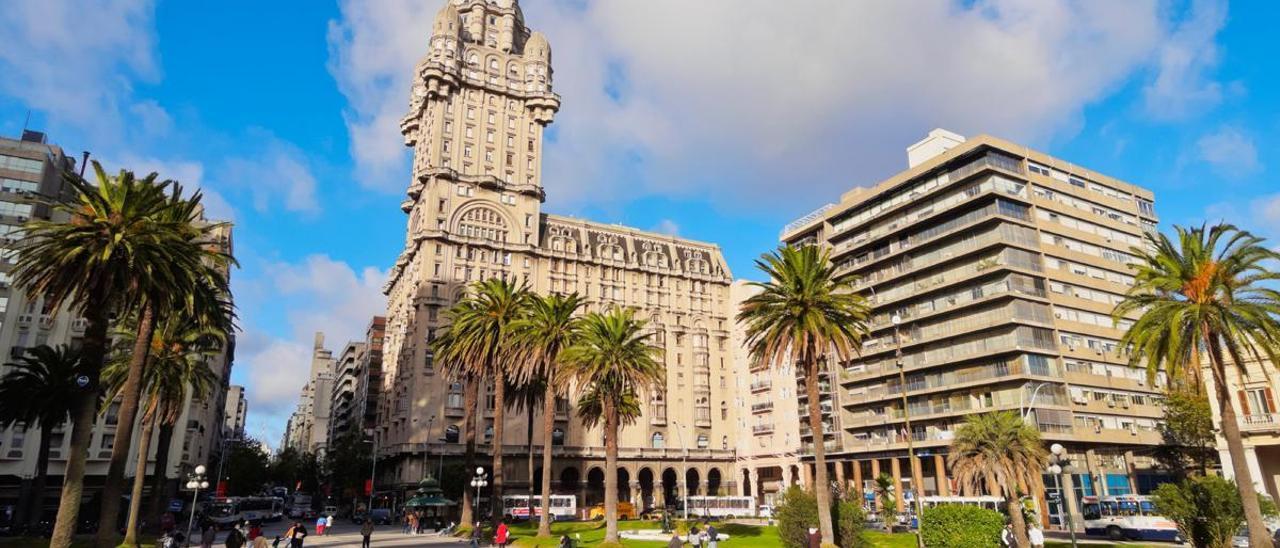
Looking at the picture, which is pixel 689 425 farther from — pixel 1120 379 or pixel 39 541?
pixel 39 541

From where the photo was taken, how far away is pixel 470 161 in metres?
97.1

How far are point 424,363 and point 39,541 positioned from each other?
146 feet

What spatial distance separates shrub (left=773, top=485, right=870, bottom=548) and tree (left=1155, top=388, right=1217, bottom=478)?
Answer: 40.8 meters

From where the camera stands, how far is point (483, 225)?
95.5 metres

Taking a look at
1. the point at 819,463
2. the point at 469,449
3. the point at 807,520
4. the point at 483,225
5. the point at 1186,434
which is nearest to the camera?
the point at 807,520

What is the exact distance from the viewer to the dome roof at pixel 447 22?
323 feet

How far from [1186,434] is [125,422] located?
78.1m

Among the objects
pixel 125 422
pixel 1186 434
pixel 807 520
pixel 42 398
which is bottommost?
pixel 807 520

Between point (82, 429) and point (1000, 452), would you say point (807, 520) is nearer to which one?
point (1000, 452)

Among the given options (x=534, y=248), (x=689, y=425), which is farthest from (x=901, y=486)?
(x=534, y=248)

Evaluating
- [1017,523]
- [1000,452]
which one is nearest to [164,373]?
[1017,523]

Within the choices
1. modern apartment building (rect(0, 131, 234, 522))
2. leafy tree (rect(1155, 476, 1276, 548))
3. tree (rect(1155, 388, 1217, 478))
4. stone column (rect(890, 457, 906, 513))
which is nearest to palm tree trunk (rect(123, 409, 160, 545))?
modern apartment building (rect(0, 131, 234, 522))

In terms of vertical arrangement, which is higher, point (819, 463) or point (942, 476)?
point (819, 463)

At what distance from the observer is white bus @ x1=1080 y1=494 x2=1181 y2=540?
4369cm
